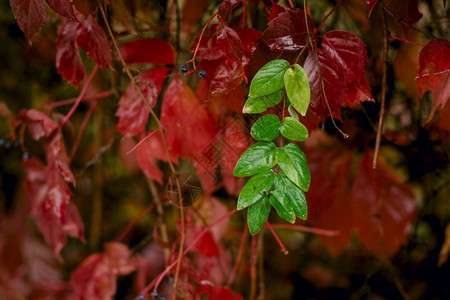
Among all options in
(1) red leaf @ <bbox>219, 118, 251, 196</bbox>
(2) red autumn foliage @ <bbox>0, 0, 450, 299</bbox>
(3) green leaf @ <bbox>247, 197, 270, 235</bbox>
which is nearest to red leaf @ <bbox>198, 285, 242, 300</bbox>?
(2) red autumn foliage @ <bbox>0, 0, 450, 299</bbox>

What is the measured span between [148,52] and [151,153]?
178 millimetres

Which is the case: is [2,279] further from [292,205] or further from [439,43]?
[439,43]

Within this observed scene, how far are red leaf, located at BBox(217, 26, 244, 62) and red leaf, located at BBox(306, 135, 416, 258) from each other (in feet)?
1.44

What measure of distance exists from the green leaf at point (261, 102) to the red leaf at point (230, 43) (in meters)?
0.07

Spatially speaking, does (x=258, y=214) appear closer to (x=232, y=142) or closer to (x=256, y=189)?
(x=256, y=189)

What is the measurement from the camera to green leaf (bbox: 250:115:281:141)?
46 centimetres

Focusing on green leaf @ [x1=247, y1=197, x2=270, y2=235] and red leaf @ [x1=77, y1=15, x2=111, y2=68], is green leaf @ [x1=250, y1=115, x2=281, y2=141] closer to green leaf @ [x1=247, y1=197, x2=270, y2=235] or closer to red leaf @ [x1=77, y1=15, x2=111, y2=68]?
green leaf @ [x1=247, y1=197, x2=270, y2=235]

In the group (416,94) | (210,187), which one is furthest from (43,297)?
(416,94)

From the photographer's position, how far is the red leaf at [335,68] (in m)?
0.48

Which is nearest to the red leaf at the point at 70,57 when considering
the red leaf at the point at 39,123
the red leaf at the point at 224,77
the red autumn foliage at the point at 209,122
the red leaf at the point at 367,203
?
the red autumn foliage at the point at 209,122

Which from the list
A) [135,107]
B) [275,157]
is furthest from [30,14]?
[275,157]

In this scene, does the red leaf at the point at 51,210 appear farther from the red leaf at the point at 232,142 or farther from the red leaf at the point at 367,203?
the red leaf at the point at 367,203

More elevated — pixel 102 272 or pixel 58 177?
pixel 58 177

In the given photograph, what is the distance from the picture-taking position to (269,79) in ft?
1.47
